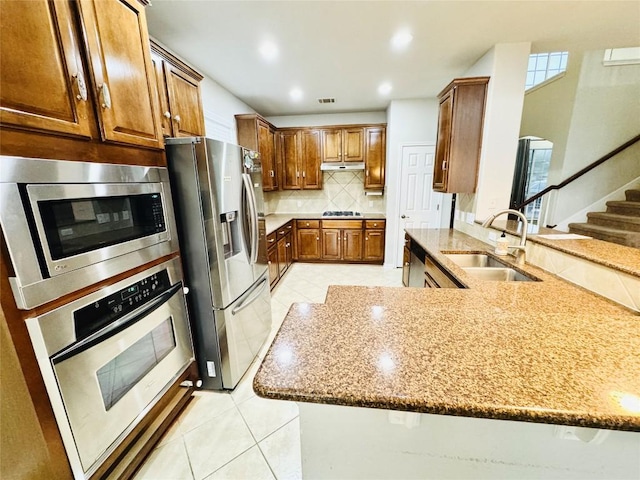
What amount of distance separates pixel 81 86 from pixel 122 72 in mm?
268

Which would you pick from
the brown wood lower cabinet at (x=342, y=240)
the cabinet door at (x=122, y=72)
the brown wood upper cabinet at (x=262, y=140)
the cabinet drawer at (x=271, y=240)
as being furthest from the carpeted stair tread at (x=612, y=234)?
the cabinet door at (x=122, y=72)

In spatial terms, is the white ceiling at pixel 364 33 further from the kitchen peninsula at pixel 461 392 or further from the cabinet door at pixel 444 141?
the kitchen peninsula at pixel 461 392

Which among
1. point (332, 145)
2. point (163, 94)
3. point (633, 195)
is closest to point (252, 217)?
point (163, 94)

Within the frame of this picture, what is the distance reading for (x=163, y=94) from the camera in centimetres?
168

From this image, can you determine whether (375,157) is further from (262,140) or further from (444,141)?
(262,140)

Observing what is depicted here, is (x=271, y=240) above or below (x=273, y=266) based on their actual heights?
above

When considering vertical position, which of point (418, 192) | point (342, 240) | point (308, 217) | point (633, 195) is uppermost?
point (418, 192)

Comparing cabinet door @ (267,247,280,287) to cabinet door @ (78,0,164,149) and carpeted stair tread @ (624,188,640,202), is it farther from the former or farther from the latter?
carpeted stair tread @ (624,188,640,202)

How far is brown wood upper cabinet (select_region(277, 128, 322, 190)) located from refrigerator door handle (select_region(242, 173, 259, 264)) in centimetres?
265

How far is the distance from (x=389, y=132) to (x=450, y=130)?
1.71 m

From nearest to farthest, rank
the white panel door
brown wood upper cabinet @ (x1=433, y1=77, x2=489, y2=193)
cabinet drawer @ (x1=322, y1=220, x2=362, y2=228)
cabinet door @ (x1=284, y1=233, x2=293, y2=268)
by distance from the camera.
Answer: brown wood upper cabinet @ (x1=433, y1=77, x2=489, y2=193) < the white panel door < cabinet door @ (x1=284, y1=233, x2=293, y2=268) < cabinet drawer @ (x1=322, y1=220, x2=362, y2=228)

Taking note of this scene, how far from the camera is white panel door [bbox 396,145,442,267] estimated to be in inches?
158

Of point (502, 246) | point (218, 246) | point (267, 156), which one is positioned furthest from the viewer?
point (267, 156)

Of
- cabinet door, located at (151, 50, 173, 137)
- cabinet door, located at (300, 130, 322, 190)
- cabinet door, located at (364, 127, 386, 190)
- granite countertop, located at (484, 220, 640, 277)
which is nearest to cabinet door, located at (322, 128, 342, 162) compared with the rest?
cabinet door, located at (300, 130, 322, 190)
